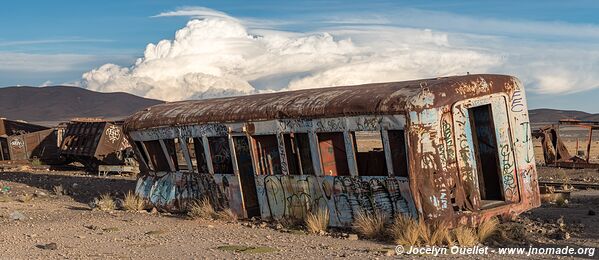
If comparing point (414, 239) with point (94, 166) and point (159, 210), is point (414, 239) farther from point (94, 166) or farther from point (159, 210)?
point (94, 166)

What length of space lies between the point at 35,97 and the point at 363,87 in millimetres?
103815

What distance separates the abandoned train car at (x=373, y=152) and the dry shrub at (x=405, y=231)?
12cm

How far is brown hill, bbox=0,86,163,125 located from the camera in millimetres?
96500

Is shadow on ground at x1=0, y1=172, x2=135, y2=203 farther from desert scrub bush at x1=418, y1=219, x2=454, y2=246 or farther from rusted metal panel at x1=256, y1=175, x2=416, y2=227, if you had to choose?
desert scrub bush at x1=418, y1=219, x2=454, y2=246

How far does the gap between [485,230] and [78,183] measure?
1431 cm

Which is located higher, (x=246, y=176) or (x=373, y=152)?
(x=373, y=152)

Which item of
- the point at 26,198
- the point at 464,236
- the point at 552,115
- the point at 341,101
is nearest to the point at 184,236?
the point at 341,101

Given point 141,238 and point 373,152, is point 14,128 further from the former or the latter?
point 373,152

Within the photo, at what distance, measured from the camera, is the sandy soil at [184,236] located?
950 centimetres

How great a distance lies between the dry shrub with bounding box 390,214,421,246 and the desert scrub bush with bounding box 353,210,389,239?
0.19 m

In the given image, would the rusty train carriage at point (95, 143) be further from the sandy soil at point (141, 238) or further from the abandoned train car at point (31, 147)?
the sandy soil at point (141, 238)

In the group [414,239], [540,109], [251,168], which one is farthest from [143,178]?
[540,109]

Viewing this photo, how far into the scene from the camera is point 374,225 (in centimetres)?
1004

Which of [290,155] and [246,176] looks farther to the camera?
[246,176]
